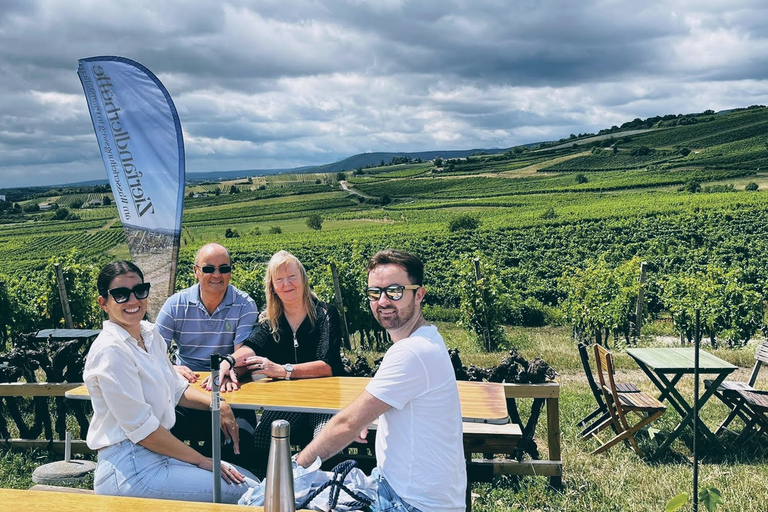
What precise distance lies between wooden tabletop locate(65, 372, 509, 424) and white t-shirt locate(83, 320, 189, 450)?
535mm

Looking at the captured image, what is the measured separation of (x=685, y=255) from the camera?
82.3 feet

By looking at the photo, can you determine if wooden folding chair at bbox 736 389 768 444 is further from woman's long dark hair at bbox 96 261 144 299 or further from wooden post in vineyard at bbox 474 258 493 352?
wooden post in vineyard at bbox 474 258 493 352

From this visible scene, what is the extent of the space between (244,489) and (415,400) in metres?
0.97

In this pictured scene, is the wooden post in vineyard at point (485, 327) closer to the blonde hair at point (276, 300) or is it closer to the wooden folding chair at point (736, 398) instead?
the wooden folding chair at point (736, 398)

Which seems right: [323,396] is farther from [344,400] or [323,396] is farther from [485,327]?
[485,327]

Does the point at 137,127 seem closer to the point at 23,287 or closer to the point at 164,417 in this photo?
the point at 164,417

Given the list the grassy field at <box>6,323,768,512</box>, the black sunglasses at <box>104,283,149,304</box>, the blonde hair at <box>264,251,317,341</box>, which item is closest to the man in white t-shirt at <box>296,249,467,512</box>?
the black sunglasses at <box>104,283,149,304</box>

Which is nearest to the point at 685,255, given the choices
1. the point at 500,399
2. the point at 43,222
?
the point at 500,399

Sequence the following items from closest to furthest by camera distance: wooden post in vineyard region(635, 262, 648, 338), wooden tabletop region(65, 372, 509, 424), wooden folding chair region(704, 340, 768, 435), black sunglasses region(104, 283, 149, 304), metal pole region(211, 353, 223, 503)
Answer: metal pole region(211, 353, 223, 503)
black sunglasses region(104, 283, 149, 304)
wooden tabletop region(65, 372, 509, 424)
wooden folding chair region(704, 340, 768, 435)
wooden post in vineyard region(635, 262, 648, 338)

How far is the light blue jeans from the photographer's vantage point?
250 centimetres

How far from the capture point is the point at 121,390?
2492mm

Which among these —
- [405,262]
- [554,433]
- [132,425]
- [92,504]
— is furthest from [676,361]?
[92,504]

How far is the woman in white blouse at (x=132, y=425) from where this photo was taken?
2.51 m

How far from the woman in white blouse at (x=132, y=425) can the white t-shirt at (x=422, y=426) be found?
87 cm
